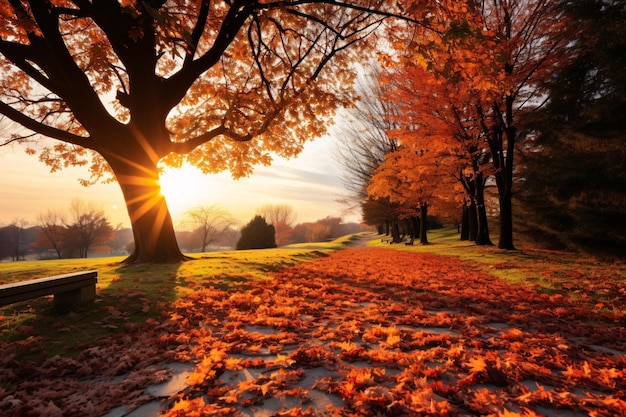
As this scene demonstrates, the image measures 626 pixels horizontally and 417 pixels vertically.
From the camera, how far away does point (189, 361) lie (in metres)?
3.18

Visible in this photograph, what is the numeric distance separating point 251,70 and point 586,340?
13260mm

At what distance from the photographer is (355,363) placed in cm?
307

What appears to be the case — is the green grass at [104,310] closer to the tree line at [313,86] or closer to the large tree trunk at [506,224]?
the tree line at [313,86]

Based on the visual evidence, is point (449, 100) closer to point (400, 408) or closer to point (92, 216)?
point (400, 408)

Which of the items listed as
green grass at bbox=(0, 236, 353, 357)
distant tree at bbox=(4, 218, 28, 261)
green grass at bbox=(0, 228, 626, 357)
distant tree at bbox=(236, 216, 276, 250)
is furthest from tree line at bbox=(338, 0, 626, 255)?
distant tree at bbox=(4, 218, 28, 261)

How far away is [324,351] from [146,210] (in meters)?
8.67

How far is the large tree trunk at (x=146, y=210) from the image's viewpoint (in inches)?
368

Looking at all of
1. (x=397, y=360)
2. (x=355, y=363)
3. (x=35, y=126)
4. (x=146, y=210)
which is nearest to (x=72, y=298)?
(x=355, y=363)

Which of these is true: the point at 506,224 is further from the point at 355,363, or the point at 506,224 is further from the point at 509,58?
the point at 355,363

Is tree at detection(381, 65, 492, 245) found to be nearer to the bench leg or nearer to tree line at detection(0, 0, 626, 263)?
tree line at detection(0, 0, 626, 263)

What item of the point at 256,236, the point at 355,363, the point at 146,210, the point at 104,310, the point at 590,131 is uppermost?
the point at 590,131

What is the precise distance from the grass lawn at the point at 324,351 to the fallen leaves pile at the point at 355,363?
2cm

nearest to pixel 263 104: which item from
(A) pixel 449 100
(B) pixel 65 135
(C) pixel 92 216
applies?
(B) pixel 65 135

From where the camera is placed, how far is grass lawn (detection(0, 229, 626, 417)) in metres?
2.32
